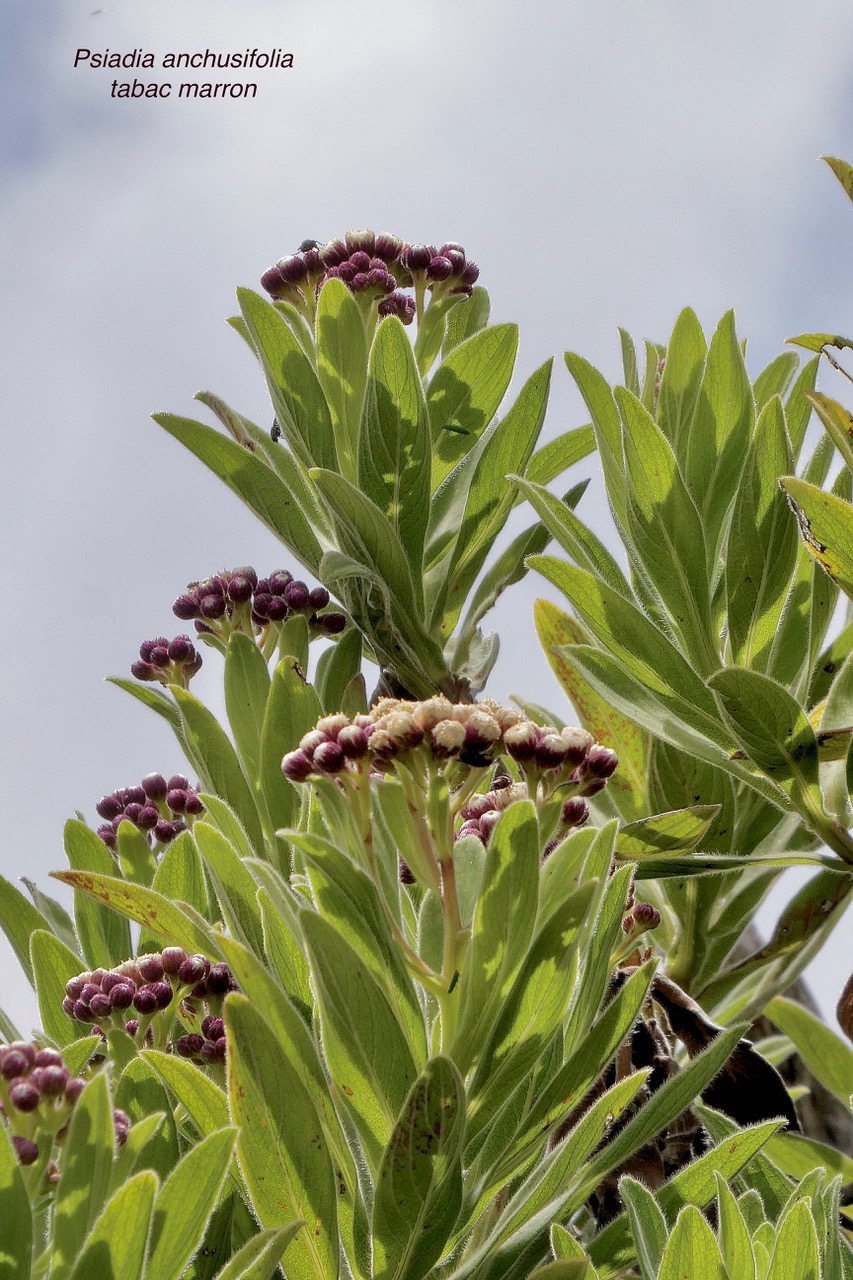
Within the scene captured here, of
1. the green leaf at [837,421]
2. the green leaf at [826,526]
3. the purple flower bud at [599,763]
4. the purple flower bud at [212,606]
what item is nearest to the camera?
the purple flower bud at [599,763]

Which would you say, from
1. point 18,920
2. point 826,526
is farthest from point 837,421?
point 18,920

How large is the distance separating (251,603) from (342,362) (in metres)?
0.35

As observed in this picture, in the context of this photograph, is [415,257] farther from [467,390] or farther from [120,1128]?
[120,1128]

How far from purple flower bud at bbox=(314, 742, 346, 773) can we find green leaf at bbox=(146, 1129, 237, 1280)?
32 cm

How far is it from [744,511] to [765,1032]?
1613 mm

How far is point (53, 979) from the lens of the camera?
1397 millimetres

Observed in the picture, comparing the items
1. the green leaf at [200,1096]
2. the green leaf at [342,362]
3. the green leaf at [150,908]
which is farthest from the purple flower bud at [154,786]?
the green leaf at [200,1096]

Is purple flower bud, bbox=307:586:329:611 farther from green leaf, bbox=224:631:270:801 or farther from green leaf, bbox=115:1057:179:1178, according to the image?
green leaf, bbox=115:1057:179:1178

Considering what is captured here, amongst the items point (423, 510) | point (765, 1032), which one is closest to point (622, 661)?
point (423, 510)

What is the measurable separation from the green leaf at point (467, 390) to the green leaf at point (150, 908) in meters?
0.72

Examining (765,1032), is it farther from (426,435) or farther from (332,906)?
(332,906)

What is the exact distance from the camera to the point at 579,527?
1586 mm

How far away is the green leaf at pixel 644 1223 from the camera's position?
1.06m

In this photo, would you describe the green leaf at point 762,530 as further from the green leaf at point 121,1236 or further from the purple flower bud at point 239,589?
the green leaf at point 121,1236
